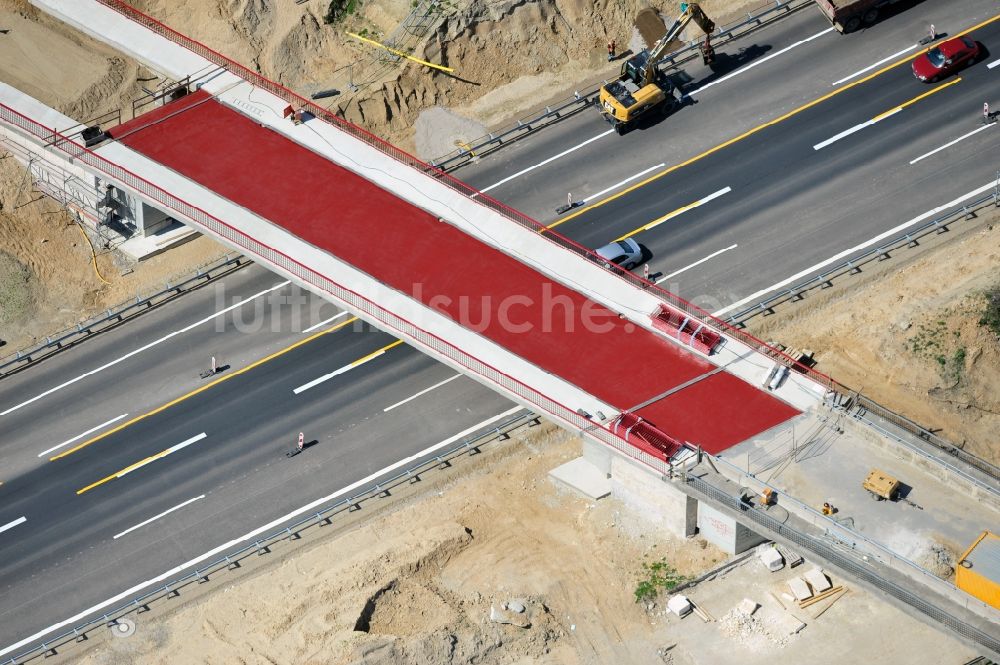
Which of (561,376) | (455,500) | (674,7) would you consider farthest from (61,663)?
(674,7)

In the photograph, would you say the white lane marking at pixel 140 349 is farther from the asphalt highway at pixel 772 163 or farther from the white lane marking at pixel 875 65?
the white lane marking at pixel 875 65

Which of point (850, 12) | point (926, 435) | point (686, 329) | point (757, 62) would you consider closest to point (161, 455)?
point (686, 329)

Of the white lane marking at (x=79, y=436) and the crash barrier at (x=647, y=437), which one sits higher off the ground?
the crash barrier at (x=647, y=437)

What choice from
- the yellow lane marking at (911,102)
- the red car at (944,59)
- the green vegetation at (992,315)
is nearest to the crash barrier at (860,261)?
the green vegetation at (992,315)

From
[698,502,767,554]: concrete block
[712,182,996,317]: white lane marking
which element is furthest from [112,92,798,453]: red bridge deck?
[712,182,996,317]: white lane marking

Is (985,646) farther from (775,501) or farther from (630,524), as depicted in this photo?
(630,524)

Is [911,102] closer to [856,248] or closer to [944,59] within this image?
[944,59]
